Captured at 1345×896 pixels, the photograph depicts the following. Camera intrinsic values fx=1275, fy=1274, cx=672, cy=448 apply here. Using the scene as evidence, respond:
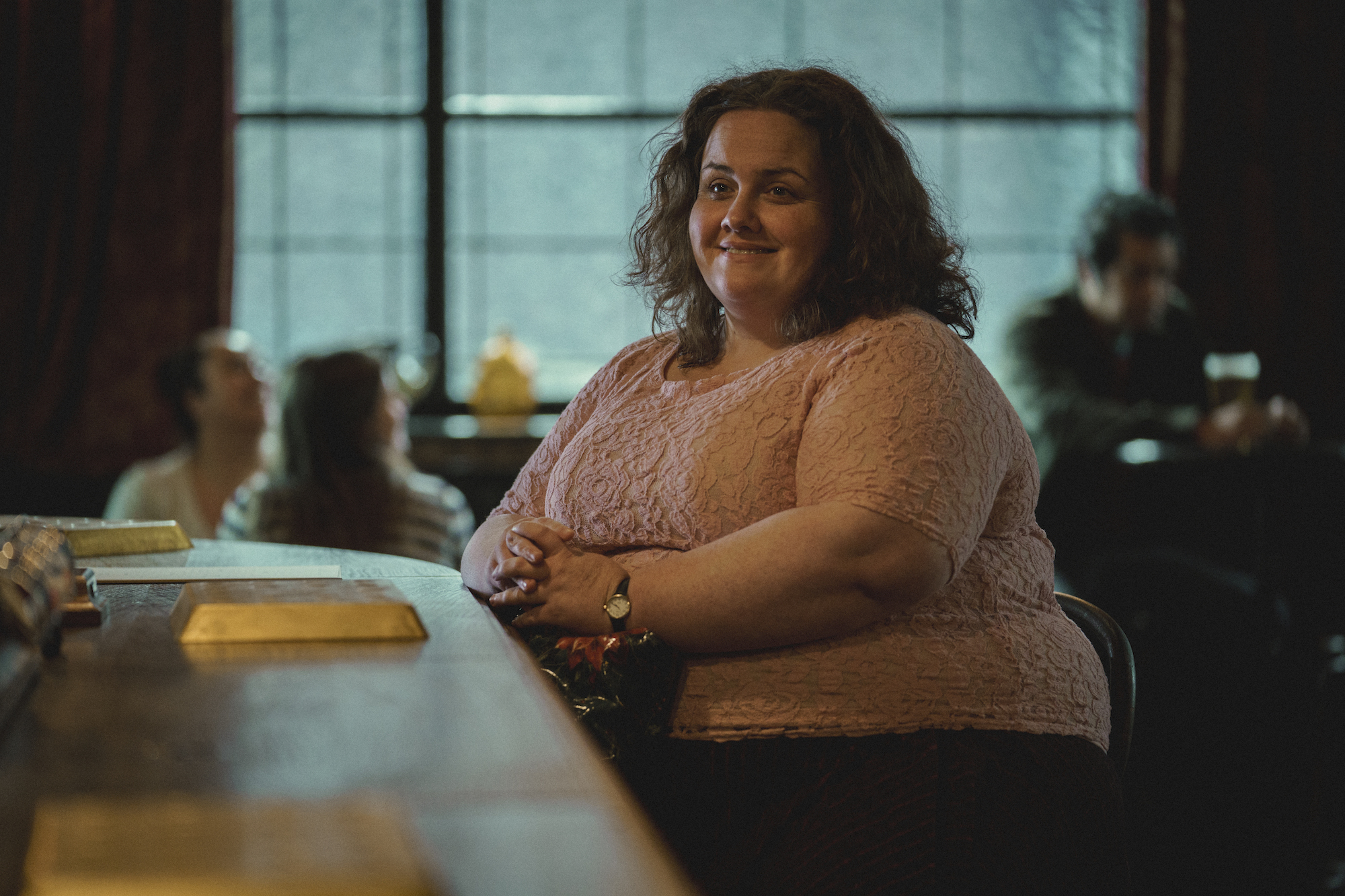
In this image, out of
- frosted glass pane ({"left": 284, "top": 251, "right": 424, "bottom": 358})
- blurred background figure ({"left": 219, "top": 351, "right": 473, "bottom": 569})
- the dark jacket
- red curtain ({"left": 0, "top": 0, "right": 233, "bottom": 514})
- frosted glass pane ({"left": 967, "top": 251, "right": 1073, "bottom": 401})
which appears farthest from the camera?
frosted glass pane ({"left": 967, "top": 251, "right": 1073, "bottom": 401})

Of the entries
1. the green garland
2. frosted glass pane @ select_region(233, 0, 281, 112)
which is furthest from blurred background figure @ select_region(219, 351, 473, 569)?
frosted glass pane @ select_region(233, 0, 281, 112)

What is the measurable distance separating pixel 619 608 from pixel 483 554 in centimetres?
26

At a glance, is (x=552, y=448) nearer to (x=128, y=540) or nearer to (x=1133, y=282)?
(x=128, y=540)

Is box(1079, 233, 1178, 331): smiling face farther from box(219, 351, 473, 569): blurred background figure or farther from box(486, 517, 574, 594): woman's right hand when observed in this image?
box(486, 517, 574, 594): woman's right hand

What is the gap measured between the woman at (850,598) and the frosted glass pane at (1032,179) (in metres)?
3.64

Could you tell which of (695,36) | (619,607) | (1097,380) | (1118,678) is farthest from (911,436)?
(695,36)

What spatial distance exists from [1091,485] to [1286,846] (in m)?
1.12

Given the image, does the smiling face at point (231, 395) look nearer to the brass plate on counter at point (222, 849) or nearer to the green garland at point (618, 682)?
the green garland at point (618, 682)

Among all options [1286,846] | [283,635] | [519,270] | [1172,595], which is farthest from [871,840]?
[519,270]

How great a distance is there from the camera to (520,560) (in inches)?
55.1

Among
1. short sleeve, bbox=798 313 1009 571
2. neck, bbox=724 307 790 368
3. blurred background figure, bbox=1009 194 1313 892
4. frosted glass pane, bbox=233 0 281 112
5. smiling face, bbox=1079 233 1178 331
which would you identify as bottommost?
blurred background figure, bbox=1009 194 1313 892

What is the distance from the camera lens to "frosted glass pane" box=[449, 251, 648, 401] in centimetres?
495

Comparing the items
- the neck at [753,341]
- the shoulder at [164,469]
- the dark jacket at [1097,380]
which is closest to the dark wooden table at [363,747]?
the neck at [753,341]

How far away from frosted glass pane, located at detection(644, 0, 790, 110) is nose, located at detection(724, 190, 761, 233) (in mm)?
3450
